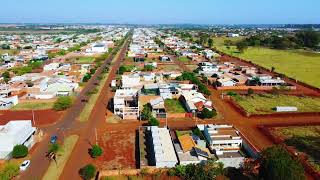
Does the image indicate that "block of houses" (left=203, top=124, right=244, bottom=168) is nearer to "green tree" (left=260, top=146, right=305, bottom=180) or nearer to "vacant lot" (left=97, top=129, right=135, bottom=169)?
"green tree" (left=260, top=146, right=305, bottom=180)

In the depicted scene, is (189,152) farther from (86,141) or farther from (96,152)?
(86,141)

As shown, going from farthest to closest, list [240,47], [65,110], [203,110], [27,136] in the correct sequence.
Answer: [240,47] → [65,110] → [203,110] → [27,136]

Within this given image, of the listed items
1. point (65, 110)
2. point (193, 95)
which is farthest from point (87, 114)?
point (193, 95)

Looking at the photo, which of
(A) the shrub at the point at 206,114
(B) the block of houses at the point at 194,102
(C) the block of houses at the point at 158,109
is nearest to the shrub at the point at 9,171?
(C) the block of houses at the point at 158,109

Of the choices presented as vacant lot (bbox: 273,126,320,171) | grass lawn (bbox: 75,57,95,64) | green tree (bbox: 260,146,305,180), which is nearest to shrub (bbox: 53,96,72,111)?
vacant lot (bbox: 273,126,320,171)

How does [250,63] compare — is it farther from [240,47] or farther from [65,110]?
[65,110]

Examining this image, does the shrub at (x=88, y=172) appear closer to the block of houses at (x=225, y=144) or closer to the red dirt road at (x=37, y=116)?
the block of houses at (x=225, y=144)

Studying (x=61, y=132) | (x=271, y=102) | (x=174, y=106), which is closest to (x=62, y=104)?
(x=61, y=132)
